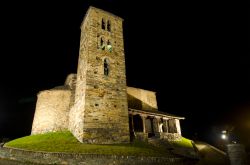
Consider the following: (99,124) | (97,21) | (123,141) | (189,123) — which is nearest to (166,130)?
(123,141)

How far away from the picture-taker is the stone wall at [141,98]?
1273 inches

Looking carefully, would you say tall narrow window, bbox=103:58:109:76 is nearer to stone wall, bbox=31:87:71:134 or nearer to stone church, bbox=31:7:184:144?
stone church, bbox=31:7:184:144

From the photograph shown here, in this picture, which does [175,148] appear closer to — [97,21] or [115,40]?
[115,40]

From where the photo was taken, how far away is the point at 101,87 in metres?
20.2

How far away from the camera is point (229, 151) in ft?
20.7

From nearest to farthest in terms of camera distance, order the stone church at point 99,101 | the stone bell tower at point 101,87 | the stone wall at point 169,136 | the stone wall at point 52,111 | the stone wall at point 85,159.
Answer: the stone wall at point 85,159 < the stone bell tower at point 101,87 < the stone church at point 99,101 < the stone wall at point 169,136 < the stone wall at point 52,111

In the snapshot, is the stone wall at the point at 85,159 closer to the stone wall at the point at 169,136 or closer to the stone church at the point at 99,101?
the stone church at the point at 99,101

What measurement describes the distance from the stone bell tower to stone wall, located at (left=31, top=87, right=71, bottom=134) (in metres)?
3.64

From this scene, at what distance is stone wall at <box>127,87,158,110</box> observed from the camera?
32.3 meters

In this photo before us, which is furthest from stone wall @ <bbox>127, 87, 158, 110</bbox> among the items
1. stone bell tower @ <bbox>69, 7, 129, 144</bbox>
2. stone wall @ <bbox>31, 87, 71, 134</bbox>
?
stone wall @ <bbox>31, 87, 71, 134</bbox>

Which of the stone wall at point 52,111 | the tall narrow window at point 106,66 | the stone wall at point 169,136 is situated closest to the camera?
the tall narrow window at point 106,66

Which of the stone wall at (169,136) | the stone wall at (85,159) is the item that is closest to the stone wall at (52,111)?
the stone wall at (85,159)

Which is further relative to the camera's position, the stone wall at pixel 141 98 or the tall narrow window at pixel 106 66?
the stone wall at pixel 141 98

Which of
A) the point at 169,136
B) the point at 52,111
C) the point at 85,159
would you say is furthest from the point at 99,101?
the point at 169,136
